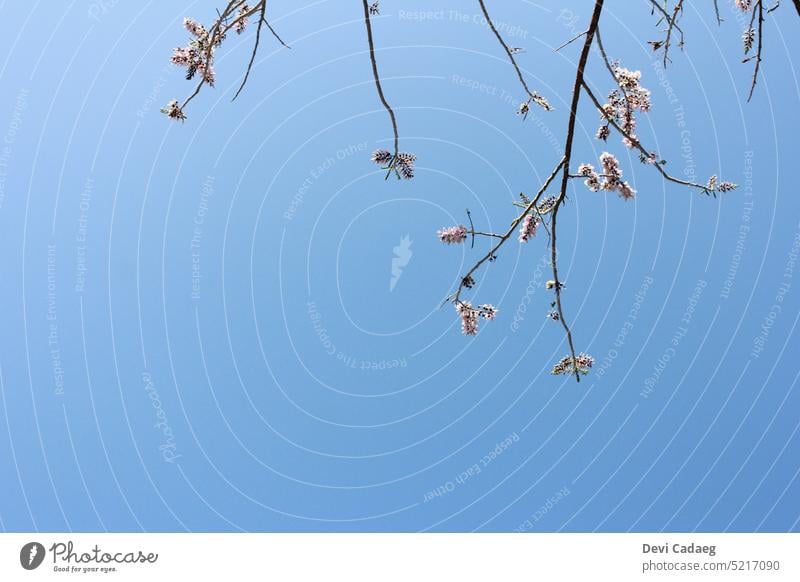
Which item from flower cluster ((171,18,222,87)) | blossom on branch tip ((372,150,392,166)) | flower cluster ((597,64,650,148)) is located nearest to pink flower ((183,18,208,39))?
flower cluster ((171,18,222,87))

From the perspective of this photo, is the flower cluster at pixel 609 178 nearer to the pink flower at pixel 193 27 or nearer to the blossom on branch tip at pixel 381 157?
the blossom on branch tip at pixel 381 157

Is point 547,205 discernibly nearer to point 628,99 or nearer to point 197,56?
point 628,99

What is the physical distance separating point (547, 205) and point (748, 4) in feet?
9.17

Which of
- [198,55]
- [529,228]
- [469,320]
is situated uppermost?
[198,55]

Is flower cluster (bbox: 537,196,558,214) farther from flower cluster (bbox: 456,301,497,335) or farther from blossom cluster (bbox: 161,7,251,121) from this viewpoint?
blossom cluster (bbox: 161,7,251,121)

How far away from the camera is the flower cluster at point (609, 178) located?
4.86m

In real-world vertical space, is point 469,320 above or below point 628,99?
below

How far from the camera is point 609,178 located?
16.2 feet

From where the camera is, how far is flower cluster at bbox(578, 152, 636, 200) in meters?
4.86

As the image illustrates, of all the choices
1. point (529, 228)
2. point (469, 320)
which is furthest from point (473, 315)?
point (529, 228)

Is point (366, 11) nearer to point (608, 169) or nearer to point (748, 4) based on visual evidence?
point (608, 169)

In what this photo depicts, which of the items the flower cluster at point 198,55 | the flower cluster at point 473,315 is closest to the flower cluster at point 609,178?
the flower cluster at point 473,315

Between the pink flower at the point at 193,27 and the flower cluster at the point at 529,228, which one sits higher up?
the pink flower at the point at 193,27
